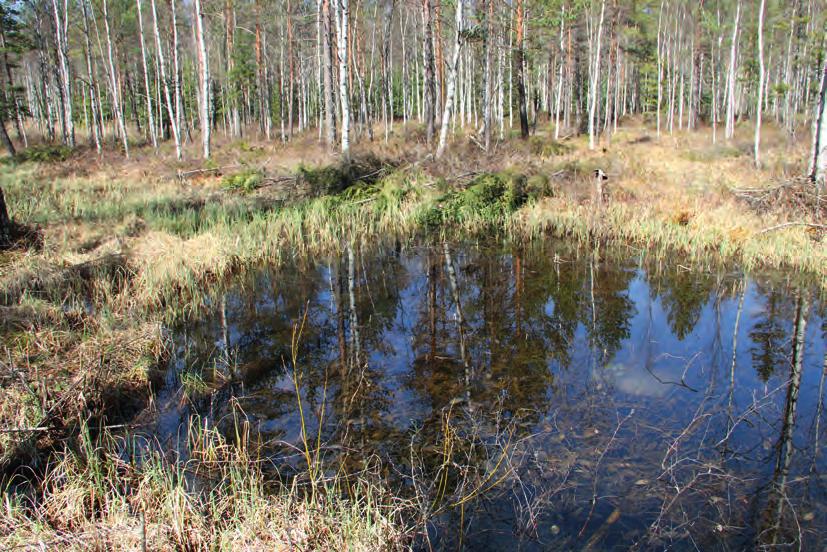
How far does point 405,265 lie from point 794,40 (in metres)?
41.7

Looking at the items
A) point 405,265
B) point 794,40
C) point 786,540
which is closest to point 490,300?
point 405,265

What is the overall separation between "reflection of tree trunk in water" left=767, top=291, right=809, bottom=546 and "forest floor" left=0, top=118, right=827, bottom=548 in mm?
2247

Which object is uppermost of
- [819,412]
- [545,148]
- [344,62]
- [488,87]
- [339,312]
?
[344,62]

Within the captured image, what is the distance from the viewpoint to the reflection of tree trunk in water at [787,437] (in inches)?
134

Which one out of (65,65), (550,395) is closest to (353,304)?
(550,395)

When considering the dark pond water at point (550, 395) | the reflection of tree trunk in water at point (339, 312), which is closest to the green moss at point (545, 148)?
the dark pond water at point (550, 395)

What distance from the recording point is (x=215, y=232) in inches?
395

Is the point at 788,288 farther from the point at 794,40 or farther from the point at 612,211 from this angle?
the point at 794,40

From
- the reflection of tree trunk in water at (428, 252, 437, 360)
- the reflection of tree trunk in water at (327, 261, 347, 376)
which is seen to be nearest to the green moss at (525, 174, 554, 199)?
the reflection of tree trunk in water at (428, 252, 437, 360)

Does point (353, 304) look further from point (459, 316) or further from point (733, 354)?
point (733, 354)

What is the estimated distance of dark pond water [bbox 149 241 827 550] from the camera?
3479mm

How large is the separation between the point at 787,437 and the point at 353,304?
16.8ft

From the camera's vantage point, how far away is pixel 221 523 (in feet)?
10.2

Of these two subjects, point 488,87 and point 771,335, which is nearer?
point 771,335
